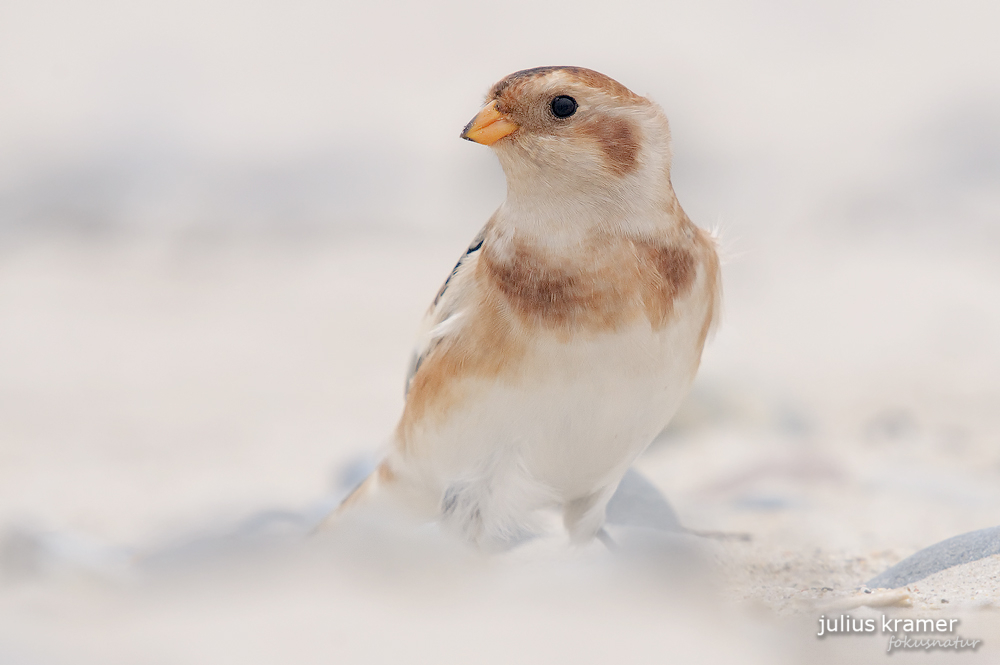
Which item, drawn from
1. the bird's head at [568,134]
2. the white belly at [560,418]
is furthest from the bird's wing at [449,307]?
the bird's head at [568,134]

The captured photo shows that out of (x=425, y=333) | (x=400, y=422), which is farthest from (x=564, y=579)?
(x=425, y=333)

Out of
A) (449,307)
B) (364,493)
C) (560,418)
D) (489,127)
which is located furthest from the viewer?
(364,493)

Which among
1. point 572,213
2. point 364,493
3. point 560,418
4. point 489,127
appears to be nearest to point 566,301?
point 572,213

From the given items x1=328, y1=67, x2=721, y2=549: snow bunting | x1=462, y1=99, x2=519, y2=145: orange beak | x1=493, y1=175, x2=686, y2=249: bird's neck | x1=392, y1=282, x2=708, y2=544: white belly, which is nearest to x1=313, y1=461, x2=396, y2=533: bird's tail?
x1=392, y1=282, x2=708, y2=544: white belly

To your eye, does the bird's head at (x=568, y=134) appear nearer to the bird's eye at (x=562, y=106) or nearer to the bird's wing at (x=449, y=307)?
the bird's eye at (x=562, y=106)

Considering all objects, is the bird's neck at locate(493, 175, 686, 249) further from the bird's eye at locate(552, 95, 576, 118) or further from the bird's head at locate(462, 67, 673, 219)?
the bird's eye at locate(552, 95, 576, 118)

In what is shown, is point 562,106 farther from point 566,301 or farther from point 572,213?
point 566,301

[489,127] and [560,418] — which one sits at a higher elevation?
[489,127]
